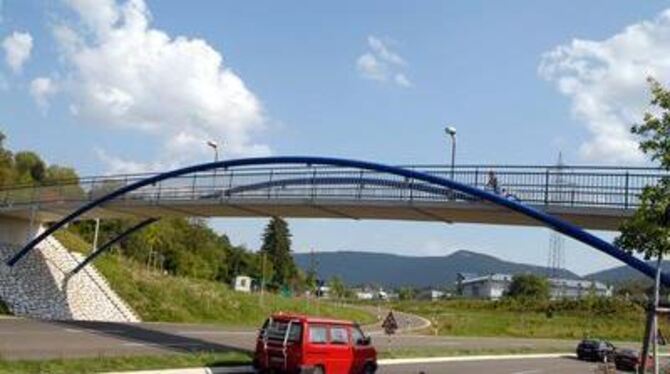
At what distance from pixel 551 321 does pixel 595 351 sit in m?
50.5

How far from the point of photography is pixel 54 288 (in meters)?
52.2

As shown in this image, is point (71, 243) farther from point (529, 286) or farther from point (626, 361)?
point (529, 286)

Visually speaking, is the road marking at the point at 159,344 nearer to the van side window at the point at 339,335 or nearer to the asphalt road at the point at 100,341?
the asphalt road at the point at 100,341

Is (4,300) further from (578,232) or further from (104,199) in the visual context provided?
(578,232)

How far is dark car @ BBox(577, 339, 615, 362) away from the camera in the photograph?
158 feet

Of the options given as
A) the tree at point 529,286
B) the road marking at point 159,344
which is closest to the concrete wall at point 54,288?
the road marking at point 159,344

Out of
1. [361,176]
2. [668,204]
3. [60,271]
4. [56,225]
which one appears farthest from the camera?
[60,271]

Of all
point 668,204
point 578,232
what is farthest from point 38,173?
point 668,204

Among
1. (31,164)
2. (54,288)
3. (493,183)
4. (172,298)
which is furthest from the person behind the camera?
(31,164)

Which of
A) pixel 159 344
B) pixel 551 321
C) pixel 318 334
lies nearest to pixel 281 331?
pixel 318 334

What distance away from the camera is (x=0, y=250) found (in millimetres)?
52781

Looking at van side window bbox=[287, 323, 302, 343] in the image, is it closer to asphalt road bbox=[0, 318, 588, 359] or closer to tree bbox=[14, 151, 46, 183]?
asphalt road bbox=[0, 318, 588, 359]

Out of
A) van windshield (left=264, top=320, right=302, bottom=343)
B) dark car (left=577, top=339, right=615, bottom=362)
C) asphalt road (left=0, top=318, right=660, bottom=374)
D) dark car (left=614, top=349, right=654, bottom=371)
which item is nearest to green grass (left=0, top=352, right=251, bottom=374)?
asphalt road (left=0, top=318, right=660, bottom=374)

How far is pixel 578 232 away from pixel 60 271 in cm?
3477
